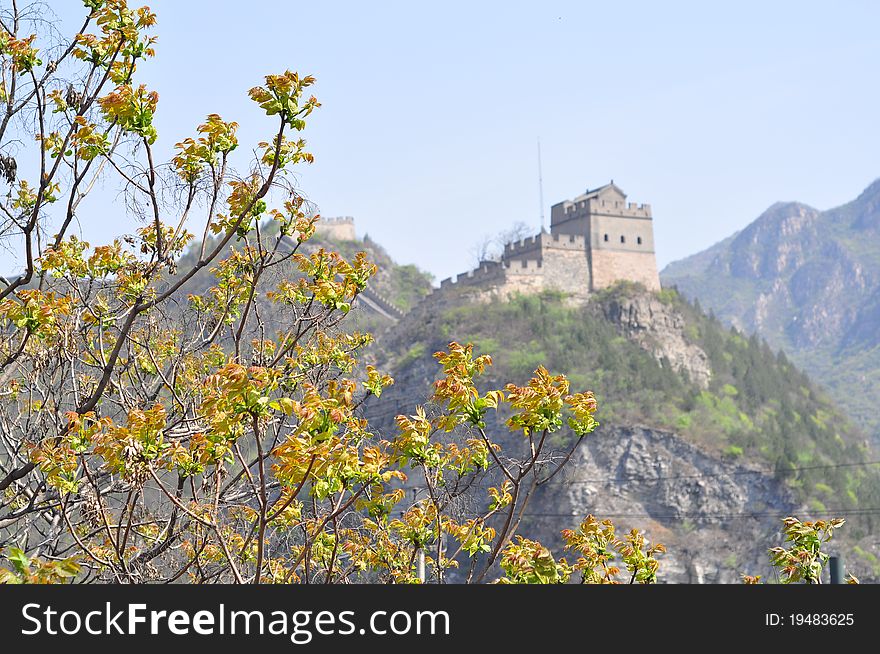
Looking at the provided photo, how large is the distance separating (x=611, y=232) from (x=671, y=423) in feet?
37.7

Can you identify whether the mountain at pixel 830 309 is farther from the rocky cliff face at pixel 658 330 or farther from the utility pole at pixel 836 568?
the utility pole at pixel 836 568

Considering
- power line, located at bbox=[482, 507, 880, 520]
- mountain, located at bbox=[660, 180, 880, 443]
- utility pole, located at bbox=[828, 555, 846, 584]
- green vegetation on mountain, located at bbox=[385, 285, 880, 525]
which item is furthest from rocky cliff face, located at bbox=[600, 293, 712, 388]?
mountain, located at bbox=[660, 180, 880, 443]

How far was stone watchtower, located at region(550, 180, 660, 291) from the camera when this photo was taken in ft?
214

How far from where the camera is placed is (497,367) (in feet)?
216

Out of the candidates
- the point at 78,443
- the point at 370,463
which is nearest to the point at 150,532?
the point at 78,443

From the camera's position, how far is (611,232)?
65.4m

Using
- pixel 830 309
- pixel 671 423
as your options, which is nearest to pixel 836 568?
pixel 671 423

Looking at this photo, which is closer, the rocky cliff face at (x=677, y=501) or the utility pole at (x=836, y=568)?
the utility pole at (x=836, y=568)

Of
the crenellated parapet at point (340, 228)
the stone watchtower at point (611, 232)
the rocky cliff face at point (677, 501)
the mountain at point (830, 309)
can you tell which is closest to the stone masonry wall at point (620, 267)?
the stone watchtower at point (611, 232)

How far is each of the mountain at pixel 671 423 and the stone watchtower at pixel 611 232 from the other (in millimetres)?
1231

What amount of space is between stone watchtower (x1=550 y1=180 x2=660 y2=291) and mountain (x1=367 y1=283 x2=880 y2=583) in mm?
1231

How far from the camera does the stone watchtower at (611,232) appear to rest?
214 ft

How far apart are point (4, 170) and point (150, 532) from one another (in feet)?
10.3

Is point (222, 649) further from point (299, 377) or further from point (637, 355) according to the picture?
point (637, 355)
